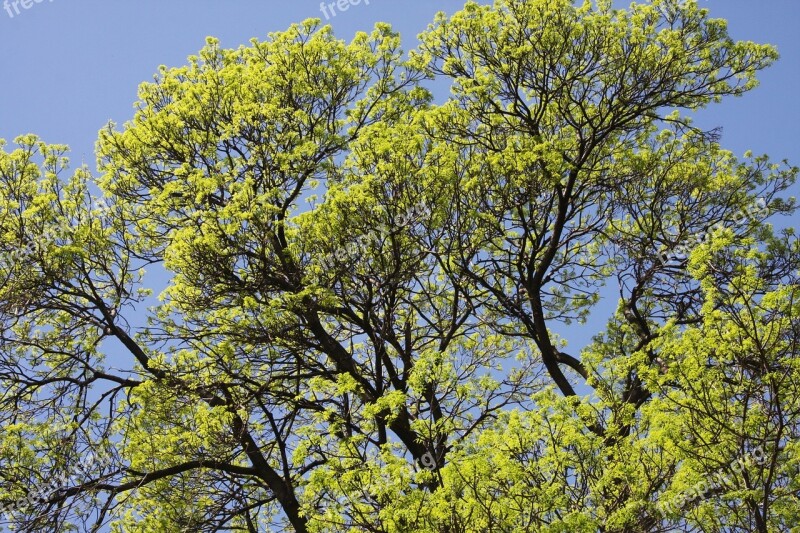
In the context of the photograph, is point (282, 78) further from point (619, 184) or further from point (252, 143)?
point (619, 184)

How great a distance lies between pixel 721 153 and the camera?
586 inches

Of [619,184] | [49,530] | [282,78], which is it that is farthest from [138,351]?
[619,184]

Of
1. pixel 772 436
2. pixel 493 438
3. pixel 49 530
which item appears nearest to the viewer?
pixel 772 436

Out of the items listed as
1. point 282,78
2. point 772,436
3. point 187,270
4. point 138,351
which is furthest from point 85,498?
point 772,436

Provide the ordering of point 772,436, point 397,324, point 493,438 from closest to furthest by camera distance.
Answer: point 772,436 → point 493,438 → point 397,324

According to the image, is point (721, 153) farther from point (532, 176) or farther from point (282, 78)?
point (282, 78)

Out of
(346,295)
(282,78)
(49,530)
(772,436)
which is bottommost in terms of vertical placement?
(772,436)

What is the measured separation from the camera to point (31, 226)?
12.4 meters

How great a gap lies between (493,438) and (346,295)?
408 cm

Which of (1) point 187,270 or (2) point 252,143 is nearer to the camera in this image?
(1) point 187,270

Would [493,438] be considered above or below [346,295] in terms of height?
below

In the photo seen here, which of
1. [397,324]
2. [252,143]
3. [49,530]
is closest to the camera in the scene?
[49,530]

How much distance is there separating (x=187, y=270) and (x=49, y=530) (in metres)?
4.10

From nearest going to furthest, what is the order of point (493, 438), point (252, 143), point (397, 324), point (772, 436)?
point (772, 436)
point (493, 438)
point (252, 143)
point (397, 324)
